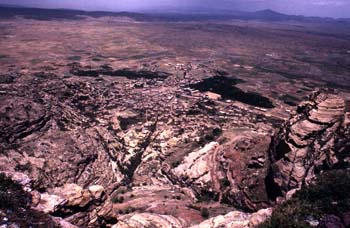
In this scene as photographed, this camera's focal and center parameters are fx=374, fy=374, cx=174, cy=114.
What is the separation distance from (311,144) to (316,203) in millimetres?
13337

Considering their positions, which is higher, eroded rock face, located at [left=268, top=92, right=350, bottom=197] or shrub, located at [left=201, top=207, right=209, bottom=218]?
eroded rock face, located at [left=268, top=92, right=350, bottom=197]

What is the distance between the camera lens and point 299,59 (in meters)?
170

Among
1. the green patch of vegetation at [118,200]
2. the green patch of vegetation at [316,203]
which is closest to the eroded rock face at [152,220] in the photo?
the green patch of vegetation at [118,200]

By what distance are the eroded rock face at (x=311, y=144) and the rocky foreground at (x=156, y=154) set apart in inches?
3.8

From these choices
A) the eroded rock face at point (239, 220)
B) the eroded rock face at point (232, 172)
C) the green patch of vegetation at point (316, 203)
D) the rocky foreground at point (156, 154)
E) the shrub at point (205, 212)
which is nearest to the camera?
the green patch of vegetation at point (316, 203)

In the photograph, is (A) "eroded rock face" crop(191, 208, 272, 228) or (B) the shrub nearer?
(A) "eroded rock face" crop(191, 208, 272, 228)

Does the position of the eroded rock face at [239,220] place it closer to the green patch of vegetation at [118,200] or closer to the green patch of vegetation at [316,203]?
the green patch of vegetation at [316,203]

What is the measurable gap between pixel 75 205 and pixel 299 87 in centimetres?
9808

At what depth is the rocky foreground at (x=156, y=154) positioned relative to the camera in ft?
81.9

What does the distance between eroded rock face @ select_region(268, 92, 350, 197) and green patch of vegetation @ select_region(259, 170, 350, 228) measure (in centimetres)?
693

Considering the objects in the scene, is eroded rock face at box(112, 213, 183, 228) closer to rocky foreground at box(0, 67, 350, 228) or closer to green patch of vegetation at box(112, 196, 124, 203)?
rocky foreground at box(0, 67, 350, 228)

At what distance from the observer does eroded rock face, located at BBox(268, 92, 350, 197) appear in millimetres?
32225

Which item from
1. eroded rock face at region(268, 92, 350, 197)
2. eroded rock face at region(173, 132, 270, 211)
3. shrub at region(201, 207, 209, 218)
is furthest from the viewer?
eroded rock face at region(173, 132, 270, 211)

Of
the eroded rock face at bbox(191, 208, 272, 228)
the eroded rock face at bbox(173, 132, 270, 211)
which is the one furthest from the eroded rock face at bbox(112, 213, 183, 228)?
the eroded rock face at bbox(173, 132, 270, 211)
